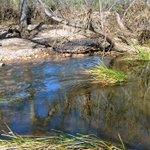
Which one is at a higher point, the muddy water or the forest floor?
the forest floor

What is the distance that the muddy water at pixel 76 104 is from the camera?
5613 millimetres

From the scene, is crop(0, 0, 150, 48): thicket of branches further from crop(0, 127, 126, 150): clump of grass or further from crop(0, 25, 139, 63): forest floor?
crop(0, 127, 126, 150): clump of grass

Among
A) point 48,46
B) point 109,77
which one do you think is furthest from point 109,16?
point 109,77

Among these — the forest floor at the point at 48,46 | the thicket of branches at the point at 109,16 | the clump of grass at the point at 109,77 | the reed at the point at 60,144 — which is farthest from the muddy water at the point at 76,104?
the thicket of branches at the point at 109,16

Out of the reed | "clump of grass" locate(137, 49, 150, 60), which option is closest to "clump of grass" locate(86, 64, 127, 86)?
"clump of grass" locate(137, 49, 150, 60)

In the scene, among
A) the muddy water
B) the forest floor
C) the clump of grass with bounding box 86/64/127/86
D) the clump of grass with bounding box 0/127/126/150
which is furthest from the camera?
the forest floor

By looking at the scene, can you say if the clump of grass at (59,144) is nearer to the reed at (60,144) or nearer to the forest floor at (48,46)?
the reed at (60,144)

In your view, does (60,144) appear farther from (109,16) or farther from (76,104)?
(109,16)

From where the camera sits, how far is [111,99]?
23.2ft

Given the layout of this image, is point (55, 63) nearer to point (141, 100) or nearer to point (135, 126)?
point (141, 100)

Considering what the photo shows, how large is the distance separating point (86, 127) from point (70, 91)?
85.3 inches

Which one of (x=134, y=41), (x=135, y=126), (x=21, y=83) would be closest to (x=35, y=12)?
(x=134, y=41)

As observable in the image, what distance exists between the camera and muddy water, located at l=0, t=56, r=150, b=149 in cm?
561

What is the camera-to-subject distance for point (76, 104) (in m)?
6.90
